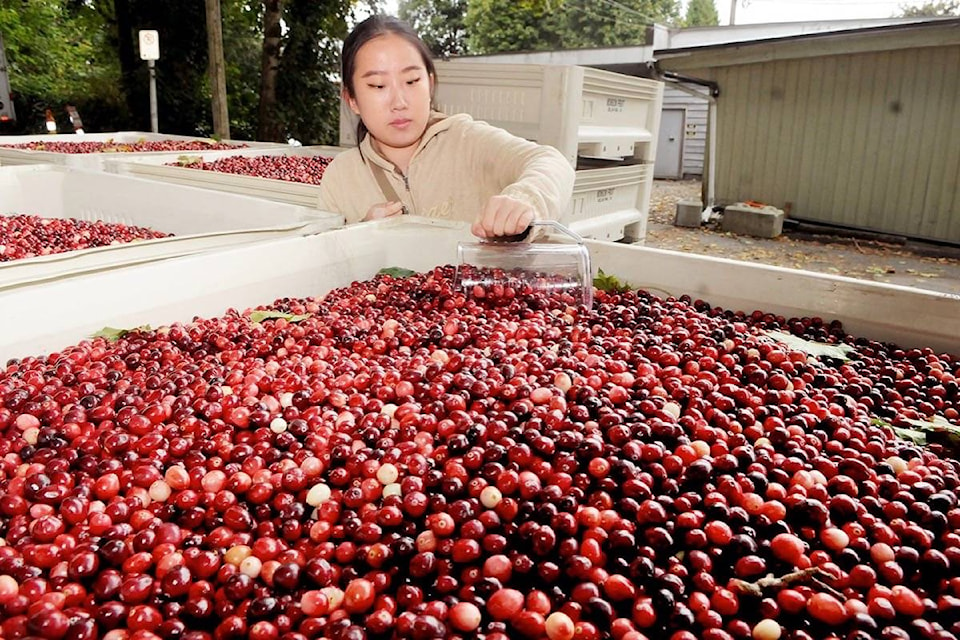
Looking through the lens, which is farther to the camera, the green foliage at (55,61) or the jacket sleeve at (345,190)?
the green foliage at (55,61)

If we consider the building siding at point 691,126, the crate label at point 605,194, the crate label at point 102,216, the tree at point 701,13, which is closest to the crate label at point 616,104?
the crate label at point 605,194

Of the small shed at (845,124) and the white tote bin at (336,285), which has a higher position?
the small shed at (845,124)

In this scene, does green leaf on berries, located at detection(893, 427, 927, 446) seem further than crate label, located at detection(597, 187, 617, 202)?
No

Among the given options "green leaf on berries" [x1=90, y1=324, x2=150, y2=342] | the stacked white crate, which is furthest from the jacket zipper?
"green leaf on berries" [x1=90, y1=324, x2=150, y2=342]

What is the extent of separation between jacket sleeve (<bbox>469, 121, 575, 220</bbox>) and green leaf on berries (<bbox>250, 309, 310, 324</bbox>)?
80 cm

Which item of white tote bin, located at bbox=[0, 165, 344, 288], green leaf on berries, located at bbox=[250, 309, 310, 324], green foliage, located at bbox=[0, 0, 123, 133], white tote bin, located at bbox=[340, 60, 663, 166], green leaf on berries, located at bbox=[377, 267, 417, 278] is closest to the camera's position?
white tote bin, located at bbox=[0, 165, 344, 288]

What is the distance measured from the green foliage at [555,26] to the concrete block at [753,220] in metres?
19.4

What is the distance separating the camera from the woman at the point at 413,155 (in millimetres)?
2688

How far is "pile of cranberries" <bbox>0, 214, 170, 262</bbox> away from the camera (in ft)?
9.95

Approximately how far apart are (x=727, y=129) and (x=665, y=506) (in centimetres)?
1112

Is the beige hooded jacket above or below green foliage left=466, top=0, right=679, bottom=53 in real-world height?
below

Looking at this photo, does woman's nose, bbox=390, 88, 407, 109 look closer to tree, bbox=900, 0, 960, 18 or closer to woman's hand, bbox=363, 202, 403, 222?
woman's hand, bbox=363, 202, 403, 222

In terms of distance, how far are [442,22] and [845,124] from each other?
998 inches

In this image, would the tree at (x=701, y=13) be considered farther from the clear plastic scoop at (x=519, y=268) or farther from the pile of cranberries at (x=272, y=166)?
the clear plastic scoop at (x=519, y=268)
